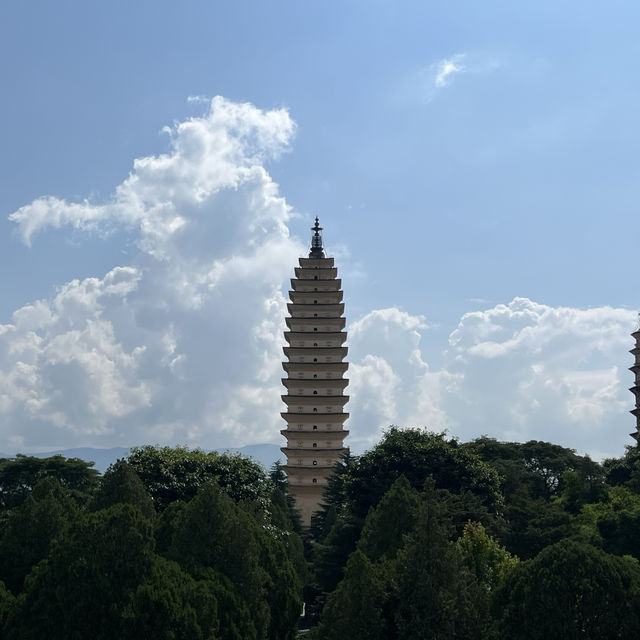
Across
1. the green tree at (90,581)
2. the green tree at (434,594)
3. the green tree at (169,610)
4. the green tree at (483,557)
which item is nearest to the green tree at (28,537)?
the green tree at (90,581)

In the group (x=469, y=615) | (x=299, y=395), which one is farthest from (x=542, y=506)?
(x=299, y=395)

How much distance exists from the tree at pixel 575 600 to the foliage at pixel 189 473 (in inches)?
1076

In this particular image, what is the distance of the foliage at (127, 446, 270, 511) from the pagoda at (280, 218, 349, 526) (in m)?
21.1

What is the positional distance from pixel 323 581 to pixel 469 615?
850 inches

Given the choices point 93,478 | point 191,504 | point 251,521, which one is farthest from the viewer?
point 93,478

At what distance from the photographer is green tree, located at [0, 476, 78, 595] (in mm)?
30547

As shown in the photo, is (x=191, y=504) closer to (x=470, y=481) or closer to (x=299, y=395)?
(x=470, y=481)

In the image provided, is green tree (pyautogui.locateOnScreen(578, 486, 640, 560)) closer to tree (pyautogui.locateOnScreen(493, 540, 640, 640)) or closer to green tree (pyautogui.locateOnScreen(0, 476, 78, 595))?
tree (pyautogui.locateOnScreen(493, 540, 640, 640))

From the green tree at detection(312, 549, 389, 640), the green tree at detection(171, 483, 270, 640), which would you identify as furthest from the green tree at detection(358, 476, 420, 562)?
the green tree at detection(312, 549, 389, 640)

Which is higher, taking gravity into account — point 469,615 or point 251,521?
point 251,521

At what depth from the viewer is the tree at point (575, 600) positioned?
886 inches

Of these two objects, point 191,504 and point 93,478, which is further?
point 93,478

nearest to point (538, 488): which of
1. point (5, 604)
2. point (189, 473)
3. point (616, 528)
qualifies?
point (616, 528)

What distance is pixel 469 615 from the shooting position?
24453 mm
